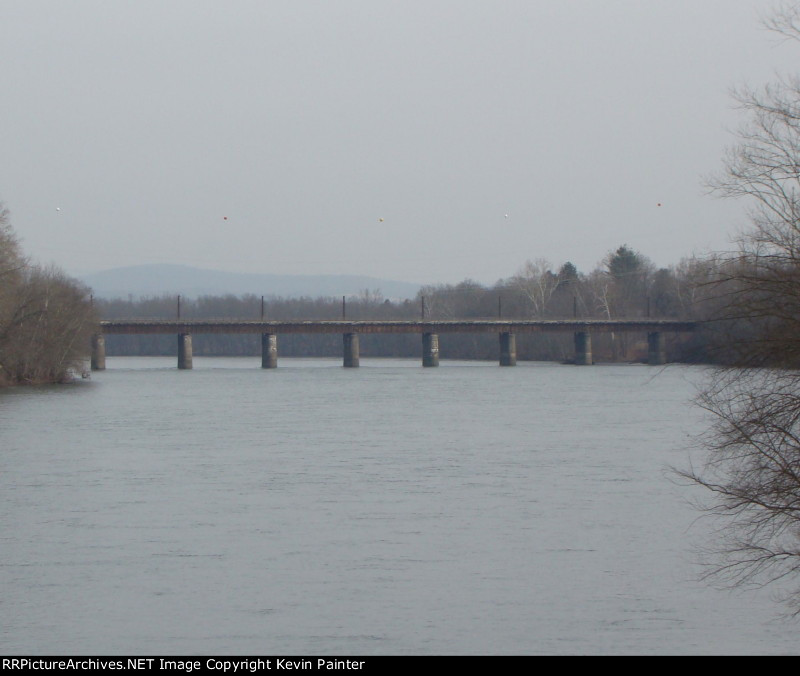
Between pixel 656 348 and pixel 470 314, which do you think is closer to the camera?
pixel 656 348

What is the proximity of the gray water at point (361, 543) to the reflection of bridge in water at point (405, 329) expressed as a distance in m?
69.9

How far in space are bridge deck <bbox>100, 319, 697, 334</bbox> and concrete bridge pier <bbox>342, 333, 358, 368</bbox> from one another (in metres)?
0.81

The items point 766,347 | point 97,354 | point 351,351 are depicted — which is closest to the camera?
point 766,347

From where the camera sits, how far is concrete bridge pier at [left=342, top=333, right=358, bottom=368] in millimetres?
122750

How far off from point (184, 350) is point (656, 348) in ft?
154

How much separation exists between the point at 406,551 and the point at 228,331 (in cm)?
10183

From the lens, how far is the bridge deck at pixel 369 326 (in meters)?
118

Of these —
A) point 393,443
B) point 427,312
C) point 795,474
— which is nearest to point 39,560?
point 795,474

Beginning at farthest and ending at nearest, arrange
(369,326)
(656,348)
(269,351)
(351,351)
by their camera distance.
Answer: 1. (369,326)
2. (351,351)
3. (269,351)
4. (656,348)

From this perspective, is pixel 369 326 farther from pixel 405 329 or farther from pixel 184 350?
pixel 184 350

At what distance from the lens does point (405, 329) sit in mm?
126500

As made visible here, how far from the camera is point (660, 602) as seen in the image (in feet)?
60.2

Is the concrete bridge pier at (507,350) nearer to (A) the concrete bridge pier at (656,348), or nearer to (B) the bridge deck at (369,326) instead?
(B) the bridge deck at (369,326)

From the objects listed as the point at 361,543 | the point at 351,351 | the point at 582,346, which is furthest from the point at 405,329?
the point at 361,543
